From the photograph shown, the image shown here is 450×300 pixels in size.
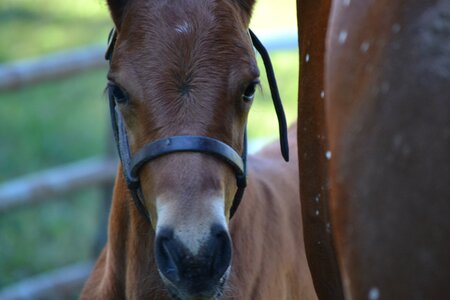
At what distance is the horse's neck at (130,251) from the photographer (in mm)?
2977

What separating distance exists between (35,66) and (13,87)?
193mm

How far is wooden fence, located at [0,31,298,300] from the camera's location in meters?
5.59

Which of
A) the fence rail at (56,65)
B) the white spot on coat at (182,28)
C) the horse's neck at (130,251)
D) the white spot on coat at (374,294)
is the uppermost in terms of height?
the white spot on coat at (182,28)

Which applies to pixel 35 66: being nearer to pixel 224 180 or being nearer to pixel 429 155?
pixel 224 180

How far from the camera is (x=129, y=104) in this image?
2.67 metres

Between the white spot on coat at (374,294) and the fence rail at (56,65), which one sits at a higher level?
the white spot on coat at (374,294)

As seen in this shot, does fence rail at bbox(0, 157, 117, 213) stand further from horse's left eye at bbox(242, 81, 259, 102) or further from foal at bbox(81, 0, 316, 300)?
horse's left eye at bbox(242, 81, 259, 102)

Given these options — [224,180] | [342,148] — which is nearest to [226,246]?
[224,180]

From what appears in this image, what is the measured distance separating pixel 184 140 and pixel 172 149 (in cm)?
4

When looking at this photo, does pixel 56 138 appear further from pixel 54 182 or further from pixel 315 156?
pixel 315 156

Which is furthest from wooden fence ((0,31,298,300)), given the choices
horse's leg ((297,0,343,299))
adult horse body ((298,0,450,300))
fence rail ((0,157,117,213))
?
adult horse body ((298,0,450,300))

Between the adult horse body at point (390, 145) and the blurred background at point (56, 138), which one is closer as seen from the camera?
the adult horse body at point (390, 145)

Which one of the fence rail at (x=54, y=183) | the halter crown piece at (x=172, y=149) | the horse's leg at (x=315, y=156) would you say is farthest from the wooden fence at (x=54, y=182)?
the horse's leg at (x=315, y=156)

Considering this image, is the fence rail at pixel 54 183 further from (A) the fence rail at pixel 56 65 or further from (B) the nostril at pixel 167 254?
(B) the nostril at pixel 167 254
